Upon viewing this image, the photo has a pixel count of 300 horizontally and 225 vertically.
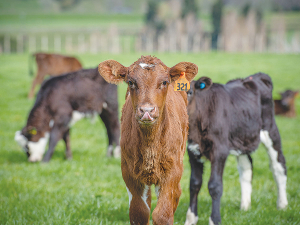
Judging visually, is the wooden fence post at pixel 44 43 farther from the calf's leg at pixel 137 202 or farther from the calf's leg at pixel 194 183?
the calf's leg at pixel 137 202

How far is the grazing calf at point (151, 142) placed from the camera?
354 centimetres

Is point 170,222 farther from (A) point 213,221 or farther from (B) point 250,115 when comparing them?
(B) point 250,115

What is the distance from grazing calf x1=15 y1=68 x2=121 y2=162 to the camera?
8.44m

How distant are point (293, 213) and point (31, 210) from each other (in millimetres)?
3718

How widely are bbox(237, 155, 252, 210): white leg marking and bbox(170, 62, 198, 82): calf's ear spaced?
8.00ft

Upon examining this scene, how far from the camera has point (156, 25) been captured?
70.0m

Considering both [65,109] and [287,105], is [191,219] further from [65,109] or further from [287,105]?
[287,105]

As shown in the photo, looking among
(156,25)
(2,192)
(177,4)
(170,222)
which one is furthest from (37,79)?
(177,4)

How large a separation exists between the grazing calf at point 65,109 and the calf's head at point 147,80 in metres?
4.98

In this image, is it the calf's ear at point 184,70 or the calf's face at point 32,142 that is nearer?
the calf's ear at point 184,70

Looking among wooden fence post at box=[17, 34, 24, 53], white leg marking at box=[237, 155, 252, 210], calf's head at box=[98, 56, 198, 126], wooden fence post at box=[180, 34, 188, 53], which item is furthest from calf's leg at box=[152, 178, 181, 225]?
wooden fence post at box=[17, 34, 24, 53]

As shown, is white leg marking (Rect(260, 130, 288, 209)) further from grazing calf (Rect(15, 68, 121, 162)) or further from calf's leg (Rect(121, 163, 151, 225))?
grazing calf (Rect(15, 68, 121, 162))

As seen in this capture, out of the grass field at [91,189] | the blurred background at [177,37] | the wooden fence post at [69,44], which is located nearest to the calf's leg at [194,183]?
the grass field at [91,189]

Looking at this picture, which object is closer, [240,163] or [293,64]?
[240,163]
